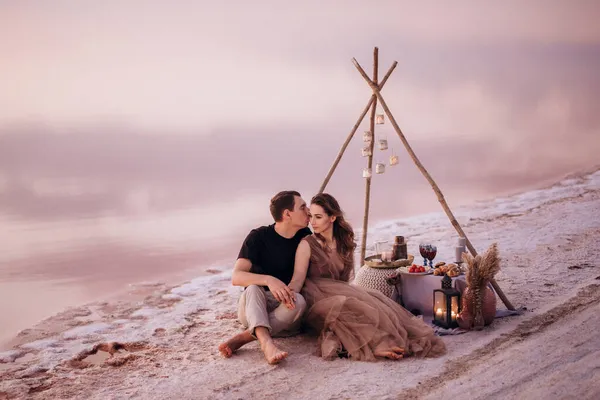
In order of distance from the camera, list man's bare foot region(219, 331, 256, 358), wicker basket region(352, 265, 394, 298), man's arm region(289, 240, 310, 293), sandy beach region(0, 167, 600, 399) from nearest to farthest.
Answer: sandy beach region(0, 167, 600, 399), man's bare foot region(219, 331, 256, 358), man's arm region(289, 240, 310, 293), wicker basket region(352, 265, 394, 298)

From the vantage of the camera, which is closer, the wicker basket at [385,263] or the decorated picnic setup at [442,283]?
the decorated picnic setup at [442,283]

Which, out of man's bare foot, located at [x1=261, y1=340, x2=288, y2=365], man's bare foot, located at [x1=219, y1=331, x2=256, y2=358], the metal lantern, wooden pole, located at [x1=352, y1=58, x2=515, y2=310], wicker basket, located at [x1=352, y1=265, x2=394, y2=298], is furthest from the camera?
wicker basket, located at [x1=352, y1=265, x2=394, y2=298]

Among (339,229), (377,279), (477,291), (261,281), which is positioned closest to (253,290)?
(261,281)

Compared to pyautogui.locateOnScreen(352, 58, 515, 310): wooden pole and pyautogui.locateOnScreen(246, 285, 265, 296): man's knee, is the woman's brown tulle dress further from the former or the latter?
pyautogui.locateOnScreen(352, 58, 515, 310): wooden pole

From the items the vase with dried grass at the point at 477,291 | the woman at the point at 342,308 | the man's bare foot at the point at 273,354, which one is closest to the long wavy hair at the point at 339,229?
the woman at the point at 342,308

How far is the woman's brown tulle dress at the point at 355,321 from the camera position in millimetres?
3928

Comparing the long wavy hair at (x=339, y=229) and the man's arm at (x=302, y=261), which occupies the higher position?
the long wavy hair at (x=339, y=229)

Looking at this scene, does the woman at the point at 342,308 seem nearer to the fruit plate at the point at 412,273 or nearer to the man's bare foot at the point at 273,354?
the man's bare foot at the point at 273,354

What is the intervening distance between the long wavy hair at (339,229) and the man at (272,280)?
5.5 inches

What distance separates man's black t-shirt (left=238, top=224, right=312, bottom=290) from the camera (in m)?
4.34

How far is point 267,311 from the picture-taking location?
13.7 ft

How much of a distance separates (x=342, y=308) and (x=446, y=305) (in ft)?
2.67

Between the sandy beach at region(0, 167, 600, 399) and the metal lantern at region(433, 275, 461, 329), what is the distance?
0.18m

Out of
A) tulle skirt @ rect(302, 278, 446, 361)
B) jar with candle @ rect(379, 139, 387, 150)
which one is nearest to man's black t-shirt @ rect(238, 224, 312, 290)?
tulle skirt @ rect(302, 278, 446, 361)
